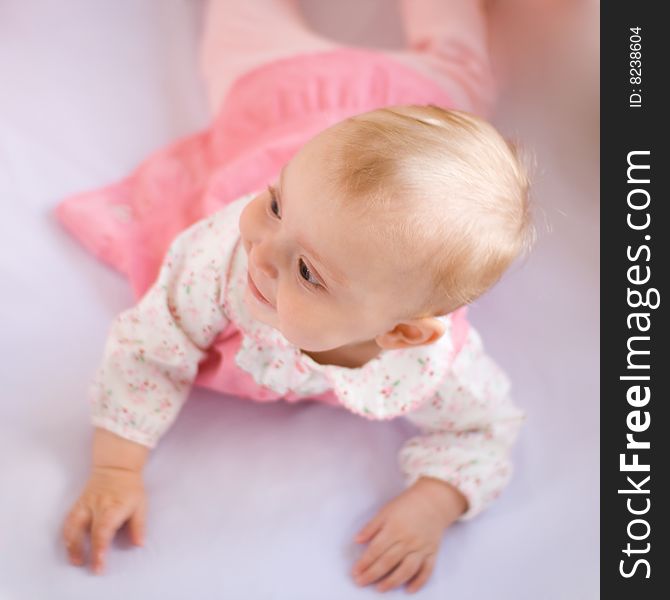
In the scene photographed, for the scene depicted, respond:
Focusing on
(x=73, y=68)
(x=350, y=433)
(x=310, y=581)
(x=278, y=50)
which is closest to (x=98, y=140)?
(x=73, y=68)

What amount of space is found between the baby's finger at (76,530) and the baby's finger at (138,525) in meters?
0.04

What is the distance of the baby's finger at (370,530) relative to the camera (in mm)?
932

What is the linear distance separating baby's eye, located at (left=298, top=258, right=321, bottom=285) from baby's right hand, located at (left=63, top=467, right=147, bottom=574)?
314 mm

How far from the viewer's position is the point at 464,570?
3.10 feet

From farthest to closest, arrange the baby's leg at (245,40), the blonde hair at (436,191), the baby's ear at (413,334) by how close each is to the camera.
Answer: the baby's leg at (245,40) → the baby's ear at (413,334) → the blonde hair at (436,191)

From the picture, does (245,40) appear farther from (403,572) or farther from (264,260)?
(403,572)

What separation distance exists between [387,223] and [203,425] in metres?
0.41

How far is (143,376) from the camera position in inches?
35.7

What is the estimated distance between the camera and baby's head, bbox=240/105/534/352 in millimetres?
666

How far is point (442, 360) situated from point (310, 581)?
0.26m

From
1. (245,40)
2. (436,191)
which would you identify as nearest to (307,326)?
(436,191)

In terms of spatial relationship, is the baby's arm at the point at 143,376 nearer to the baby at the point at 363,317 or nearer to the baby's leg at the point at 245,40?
the baby at the point at 363,317

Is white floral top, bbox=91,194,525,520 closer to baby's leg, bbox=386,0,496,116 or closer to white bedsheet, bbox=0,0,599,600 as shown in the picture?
white bedsheet, bbox=0,0,599,600

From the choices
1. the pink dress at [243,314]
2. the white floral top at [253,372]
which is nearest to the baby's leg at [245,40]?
the pink dress at [243,314]
